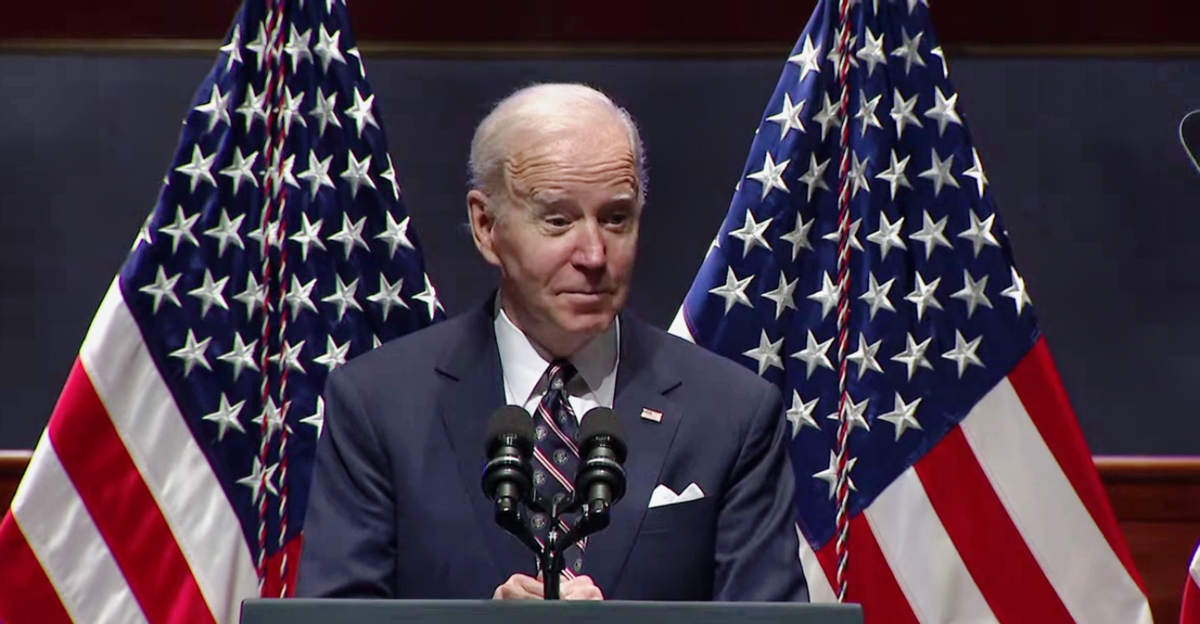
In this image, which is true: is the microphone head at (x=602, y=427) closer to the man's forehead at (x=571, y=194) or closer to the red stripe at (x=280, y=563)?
the man's forehead at (x=571, y=194)

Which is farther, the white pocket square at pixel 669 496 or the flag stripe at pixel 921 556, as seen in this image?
the flag stripe at pixel 921 556

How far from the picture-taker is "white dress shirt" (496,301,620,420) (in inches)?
94.1

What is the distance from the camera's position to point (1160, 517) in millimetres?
3389

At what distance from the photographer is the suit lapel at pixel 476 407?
7.47 ft

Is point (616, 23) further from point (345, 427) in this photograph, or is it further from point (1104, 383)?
point (345, 427)

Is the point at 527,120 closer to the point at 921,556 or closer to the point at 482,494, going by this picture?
the point at 482,494

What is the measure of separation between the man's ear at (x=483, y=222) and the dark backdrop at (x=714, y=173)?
120cm

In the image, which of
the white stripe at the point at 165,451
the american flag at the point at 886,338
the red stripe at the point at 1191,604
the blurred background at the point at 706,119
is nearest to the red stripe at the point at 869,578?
the american flag at the point at 886,338

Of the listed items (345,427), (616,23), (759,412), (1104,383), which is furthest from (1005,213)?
(345,427)

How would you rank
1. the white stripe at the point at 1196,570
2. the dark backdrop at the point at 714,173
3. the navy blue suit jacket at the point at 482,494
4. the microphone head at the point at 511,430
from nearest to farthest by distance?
1. the microphone head at the point at 511,430
2. the navy blue suit jacket at the point at 482,494
3. the white stripe at the point at 1196,570
4. the dark backdrop at the point at 714,173

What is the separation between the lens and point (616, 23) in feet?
12.0

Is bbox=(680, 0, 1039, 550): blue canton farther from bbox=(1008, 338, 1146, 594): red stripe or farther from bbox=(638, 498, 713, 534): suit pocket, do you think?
bbox=(638, 498, 713, 534): suit pocket

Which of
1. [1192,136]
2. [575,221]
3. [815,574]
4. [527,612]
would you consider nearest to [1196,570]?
[815,574]

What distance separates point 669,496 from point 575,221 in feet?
1.33
